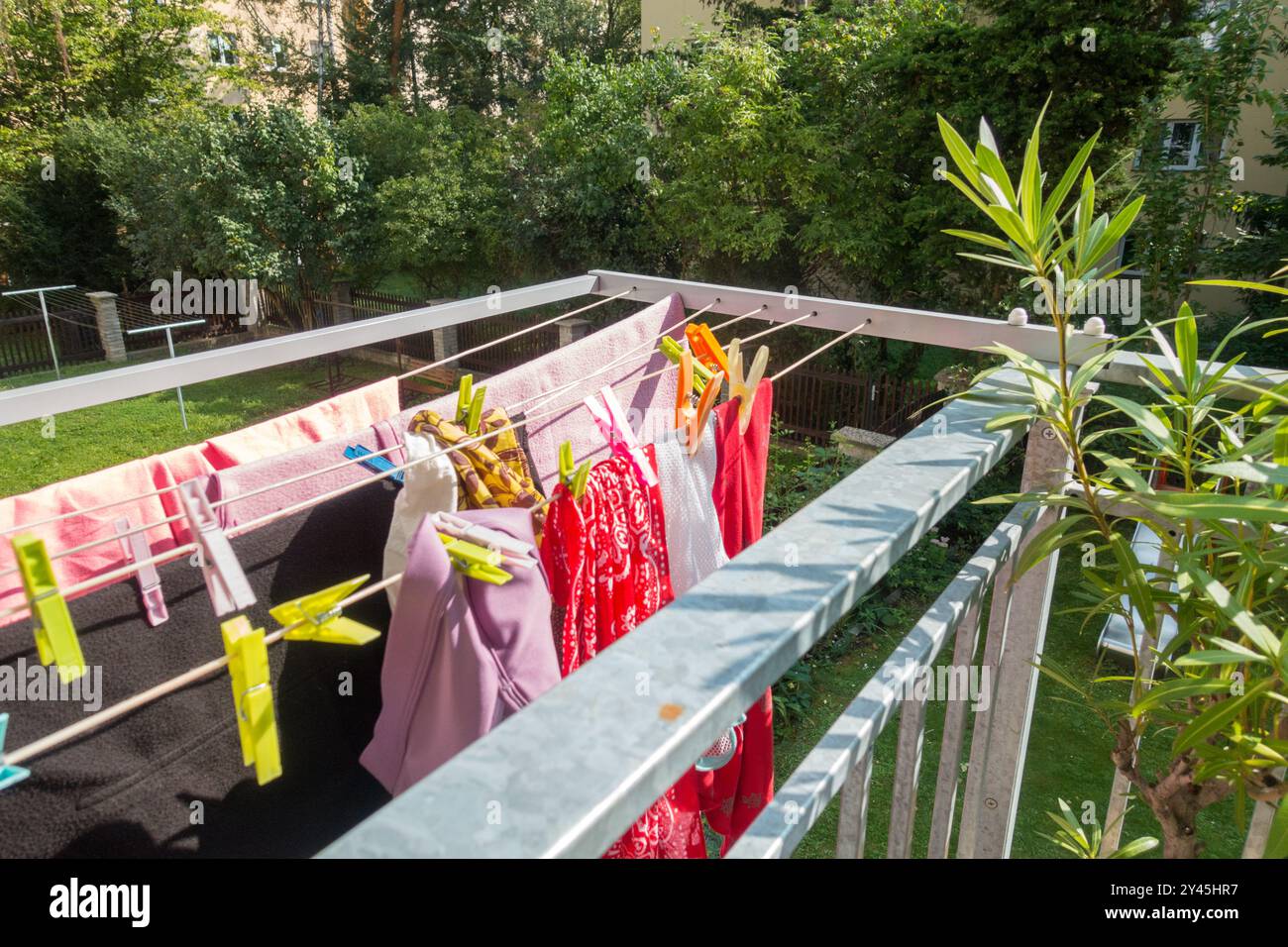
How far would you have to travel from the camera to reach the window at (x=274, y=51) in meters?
16.8

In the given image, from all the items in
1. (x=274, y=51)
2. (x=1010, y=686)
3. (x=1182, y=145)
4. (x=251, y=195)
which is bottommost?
(x=1010, y=686)

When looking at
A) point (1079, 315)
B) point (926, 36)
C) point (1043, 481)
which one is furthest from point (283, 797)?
point (926, 36)

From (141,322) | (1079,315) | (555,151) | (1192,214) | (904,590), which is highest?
(555,151)

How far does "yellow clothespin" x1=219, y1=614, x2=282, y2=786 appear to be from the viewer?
731 mm

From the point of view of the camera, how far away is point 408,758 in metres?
1.07

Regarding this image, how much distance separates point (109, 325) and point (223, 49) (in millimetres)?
6662

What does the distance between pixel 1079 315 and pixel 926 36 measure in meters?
3.04

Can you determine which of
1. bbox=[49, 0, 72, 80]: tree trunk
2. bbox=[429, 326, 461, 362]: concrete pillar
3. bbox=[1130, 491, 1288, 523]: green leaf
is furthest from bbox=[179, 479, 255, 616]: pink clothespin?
bbox=[49, 0, 72, 80]: tree trunk

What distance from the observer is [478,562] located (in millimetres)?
972

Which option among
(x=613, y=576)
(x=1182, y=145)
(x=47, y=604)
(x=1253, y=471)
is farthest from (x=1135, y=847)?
(x=1182, y=145)

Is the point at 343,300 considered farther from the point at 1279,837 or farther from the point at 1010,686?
the point at 1279,837

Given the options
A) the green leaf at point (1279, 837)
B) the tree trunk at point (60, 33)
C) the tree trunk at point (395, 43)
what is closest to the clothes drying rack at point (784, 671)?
the green leaf at point (1279, 837)
